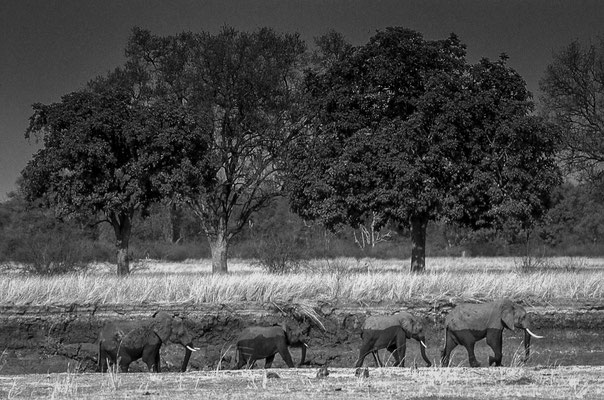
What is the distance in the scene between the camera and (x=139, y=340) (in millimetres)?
13633

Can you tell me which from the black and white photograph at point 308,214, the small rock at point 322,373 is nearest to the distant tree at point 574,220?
the black and white photograph at point 308,214

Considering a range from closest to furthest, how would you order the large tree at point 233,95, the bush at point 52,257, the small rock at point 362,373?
the small rock at point 362,373 < the bush at point 52,257 < the large tree at point 233,95

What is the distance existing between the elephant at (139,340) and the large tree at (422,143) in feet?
47.7

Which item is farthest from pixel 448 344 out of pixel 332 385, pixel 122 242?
pixel 122 242

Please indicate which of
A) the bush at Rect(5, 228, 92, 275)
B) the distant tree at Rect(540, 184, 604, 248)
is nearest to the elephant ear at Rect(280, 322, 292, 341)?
the bush at Rect(5, 228, 92, 275)

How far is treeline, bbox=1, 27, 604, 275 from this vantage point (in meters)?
27.9

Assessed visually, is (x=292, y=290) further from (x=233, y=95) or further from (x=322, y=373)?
(x=233, y=95)

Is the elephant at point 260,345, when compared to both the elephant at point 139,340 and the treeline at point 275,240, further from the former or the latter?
the treeline at point 275,240

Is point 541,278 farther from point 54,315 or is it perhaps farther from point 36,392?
point 36,392

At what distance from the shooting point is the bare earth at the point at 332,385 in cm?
912

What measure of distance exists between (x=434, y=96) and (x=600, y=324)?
11383 millimetres

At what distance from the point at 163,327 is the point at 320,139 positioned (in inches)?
694

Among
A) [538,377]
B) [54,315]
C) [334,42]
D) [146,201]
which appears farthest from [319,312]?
[334,42]

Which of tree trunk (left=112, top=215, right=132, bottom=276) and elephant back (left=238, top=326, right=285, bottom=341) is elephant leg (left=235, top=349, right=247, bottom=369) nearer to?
elephant back (left=238, top=326, right=285, bottom=341)
